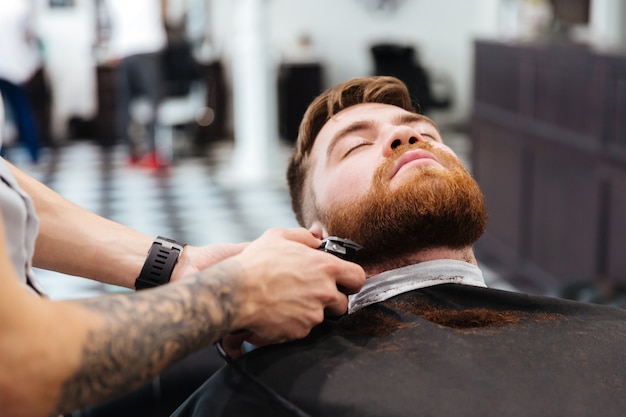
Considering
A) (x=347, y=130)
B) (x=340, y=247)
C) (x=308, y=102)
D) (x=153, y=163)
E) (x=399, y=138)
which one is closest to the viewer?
(x=340, y=247)

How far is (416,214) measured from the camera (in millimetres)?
1547

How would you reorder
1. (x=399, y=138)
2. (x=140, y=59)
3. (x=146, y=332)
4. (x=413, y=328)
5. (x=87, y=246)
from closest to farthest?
(x=146, y=332)
(x=413, y=328)
(x=87, y=246)
(x=399, y=138)
(x=140, y=59)

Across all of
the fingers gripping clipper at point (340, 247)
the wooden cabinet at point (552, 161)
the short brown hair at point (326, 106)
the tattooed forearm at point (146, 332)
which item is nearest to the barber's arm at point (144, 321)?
the tattooed forearm at point (146, 332)

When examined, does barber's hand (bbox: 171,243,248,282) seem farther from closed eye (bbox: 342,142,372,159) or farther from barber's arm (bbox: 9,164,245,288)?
closed eye (bbox: 342,142,372,159)

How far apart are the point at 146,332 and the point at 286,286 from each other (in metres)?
0.26

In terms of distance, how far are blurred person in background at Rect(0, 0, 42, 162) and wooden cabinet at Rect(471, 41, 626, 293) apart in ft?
14.4

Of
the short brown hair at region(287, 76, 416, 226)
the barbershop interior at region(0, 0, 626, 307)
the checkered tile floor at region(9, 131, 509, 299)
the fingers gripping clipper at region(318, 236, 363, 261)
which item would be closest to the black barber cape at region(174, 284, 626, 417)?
the fingers gripping clipper at region(318, 236, 363, 261)

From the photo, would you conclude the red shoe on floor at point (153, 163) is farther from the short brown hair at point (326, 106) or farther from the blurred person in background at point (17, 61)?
the short brown hair at point (326, 106)

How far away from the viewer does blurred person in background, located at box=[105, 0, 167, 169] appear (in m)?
7.71

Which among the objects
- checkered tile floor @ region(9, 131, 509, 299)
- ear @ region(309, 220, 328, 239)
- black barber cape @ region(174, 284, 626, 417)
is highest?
ear @ region(309, 220, 328, 239)

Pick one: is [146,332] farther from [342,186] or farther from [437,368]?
[342,186]

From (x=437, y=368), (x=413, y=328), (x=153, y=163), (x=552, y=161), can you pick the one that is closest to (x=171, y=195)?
(x=153, y=163)

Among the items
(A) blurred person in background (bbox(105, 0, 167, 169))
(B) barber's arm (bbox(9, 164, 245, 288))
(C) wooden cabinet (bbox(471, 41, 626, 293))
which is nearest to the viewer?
(B) barber's arm (bbox(9, 164, 245, 288))

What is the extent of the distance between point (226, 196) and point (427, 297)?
19.6 feet
